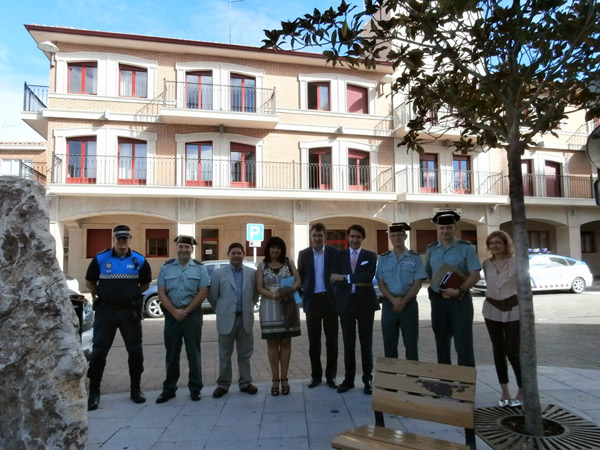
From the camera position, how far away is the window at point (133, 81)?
17.2 meters

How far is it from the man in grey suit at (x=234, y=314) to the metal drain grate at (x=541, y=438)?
2460 mm

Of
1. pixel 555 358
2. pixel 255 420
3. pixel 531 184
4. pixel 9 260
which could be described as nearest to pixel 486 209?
pixel 531 184

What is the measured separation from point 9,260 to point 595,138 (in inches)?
192

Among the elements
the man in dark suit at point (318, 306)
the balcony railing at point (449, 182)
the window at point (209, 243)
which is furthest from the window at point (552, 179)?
the man in dark suit at point (318, 306)

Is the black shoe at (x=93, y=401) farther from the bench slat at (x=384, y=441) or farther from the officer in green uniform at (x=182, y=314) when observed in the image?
the bench slat at (x=384, y=441)

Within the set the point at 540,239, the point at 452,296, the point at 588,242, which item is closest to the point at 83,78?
the point at 452,296

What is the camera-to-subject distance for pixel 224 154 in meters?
17.8

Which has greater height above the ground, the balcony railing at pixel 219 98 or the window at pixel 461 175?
the balcony railing at pixel 219 98

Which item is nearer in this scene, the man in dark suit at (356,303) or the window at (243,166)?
the man in dark suit at (356,303)

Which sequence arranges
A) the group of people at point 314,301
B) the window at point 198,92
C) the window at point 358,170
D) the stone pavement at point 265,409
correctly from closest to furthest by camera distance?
the stone pavement at point 265,409 < the group of people at point 314,301 < the window at point 198,92 < the window at point 358,170

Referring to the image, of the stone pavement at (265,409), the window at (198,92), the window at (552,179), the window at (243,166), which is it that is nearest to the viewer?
the stone pavement at (265,409)

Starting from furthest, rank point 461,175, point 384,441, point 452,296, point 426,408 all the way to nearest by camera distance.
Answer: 1. point 461,175
2. point 452,296
3. point 426,408
4. point 384,441

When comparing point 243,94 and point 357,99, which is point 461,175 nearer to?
point 357,99

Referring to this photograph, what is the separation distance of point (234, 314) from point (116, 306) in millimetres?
1266
